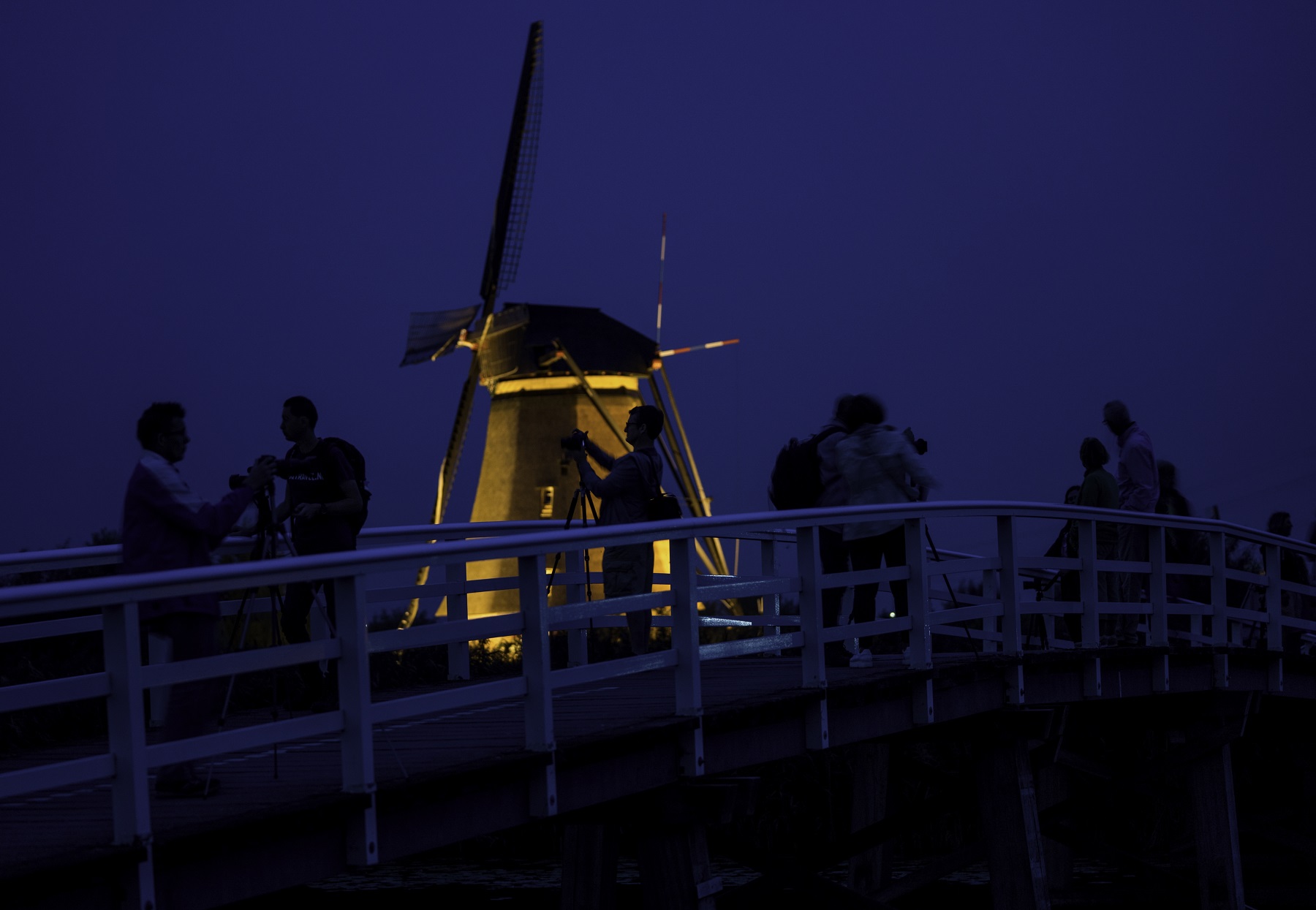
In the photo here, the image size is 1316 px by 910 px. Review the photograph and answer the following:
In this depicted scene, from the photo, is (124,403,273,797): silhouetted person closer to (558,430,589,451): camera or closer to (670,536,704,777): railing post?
(670,536,704,777): railing post

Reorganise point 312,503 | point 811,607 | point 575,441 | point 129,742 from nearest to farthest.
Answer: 1. point 129,742
2. point 811,607
3. point 312,503
4. point 575,441


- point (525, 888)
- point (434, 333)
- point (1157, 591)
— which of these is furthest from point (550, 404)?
point (1157, 591)

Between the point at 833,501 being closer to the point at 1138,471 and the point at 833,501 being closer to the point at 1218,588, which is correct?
the point at 1138,471

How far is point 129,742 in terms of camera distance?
5.08 meters

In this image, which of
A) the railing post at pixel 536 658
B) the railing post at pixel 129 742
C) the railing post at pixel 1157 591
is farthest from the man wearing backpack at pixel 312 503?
the railing post at pixel 1157 591

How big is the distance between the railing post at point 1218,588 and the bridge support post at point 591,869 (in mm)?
5680

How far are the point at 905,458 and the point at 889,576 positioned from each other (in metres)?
1.22

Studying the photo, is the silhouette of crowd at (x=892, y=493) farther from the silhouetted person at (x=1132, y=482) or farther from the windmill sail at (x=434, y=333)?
the windmill sail at (x=434, y=333)

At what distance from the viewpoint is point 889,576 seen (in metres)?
9.66

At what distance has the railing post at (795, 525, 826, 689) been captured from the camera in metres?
8.75

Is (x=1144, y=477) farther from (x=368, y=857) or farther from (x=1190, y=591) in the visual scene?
(x=368, y=857)

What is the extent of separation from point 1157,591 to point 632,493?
15.6 feet

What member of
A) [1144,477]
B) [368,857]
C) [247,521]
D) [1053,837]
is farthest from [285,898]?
[247,521]

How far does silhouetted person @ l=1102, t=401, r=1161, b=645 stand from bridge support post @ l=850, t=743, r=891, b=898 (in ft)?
8.13
